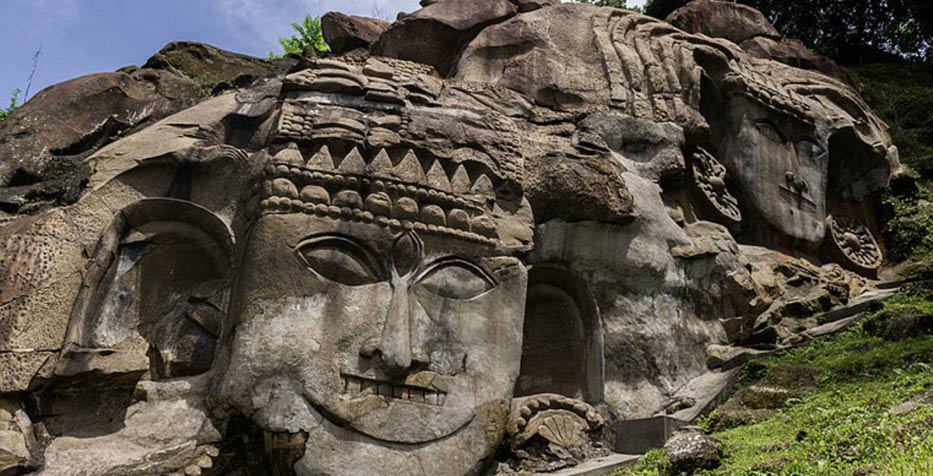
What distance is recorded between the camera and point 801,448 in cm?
542

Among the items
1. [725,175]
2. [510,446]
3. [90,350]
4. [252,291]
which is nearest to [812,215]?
[725,175]

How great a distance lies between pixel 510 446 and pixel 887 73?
14009mm

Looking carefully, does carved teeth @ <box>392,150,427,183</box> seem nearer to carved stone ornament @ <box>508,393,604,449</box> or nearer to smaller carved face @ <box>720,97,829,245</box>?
carved stone ornament @ <box>508,393,604,449</box>

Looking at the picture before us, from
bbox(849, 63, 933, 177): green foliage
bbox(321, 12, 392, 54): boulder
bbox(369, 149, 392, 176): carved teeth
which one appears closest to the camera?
bbox(369, 149, 392, 176): carved teeth

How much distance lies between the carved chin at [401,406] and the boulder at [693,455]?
164 centimetres

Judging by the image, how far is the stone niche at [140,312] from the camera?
632cm

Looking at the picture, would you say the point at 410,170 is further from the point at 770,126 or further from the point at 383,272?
the point at 770,126

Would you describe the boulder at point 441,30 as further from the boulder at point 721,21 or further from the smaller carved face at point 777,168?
the boulder at point 721,21

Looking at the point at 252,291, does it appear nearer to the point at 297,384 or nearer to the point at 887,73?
the point at 297,384

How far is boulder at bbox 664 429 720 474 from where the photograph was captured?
5676 mm

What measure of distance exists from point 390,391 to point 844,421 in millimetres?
3164

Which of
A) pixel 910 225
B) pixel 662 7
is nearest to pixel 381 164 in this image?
pixel 910 225

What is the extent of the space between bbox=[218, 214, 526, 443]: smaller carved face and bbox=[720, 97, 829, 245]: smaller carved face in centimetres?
483

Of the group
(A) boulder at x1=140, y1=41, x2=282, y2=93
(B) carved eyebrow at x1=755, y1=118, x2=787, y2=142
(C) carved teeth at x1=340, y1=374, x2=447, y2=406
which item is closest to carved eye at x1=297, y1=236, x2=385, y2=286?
(C) carved teeth at x1=340, y1=374, x2=447, y2=406
